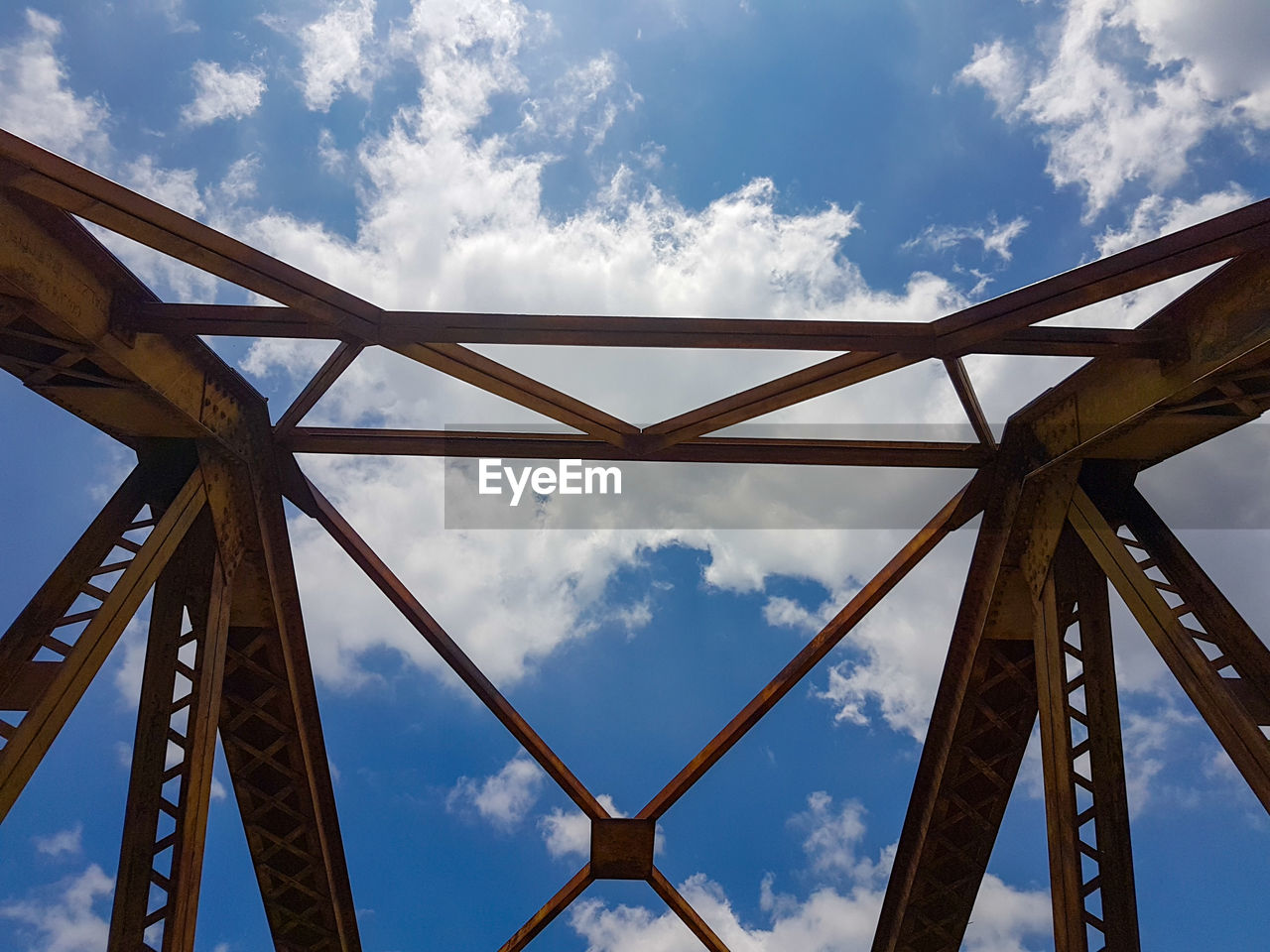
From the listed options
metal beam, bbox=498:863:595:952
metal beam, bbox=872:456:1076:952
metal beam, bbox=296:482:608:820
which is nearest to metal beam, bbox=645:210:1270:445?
metal beam, bbox=872:456:1076:952

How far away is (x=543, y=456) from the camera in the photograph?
28.5 ft

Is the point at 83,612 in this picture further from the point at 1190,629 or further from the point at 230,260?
the point at 1190,629

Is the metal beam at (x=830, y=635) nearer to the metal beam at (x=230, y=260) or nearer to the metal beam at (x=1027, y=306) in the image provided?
the metal beam at (x=1027, y=306)

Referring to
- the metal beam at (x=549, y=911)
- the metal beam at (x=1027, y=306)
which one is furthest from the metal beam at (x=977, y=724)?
the metal beam at (x=549, y=911)

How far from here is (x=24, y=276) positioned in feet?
17.5

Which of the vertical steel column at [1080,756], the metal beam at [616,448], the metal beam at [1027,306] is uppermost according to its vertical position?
the metal beam at [616,448]

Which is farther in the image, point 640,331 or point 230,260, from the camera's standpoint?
point 640,331

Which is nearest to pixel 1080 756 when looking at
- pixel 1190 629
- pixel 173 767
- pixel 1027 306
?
pixel 1190 629

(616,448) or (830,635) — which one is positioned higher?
(616,448)

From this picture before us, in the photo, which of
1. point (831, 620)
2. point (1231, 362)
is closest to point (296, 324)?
point (831, 620)

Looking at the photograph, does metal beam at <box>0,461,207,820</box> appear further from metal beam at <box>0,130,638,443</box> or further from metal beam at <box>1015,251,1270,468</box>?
metal beam at <box>1015,251,1270,468</box>

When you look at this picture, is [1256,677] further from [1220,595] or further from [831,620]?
[831,620]

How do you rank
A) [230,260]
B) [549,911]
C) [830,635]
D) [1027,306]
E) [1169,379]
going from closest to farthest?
[230,260] → [1027,306] → [1169,379] → [830,635] → [549,911]

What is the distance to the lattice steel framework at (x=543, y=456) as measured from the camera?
5945 millimetres
